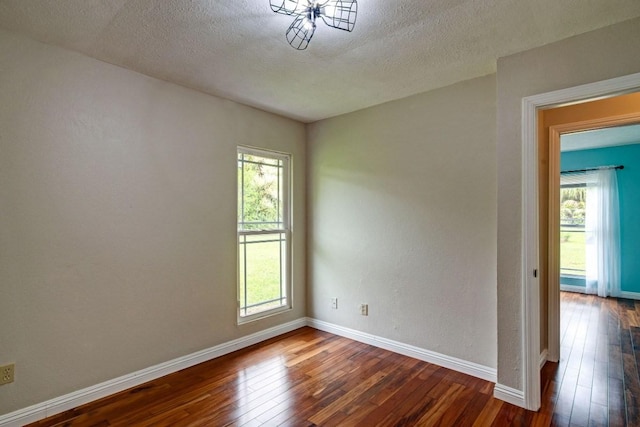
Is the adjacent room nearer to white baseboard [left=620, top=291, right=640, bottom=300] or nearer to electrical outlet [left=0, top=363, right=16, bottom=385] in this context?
electrical outlet [left=0, top=363, right=16, bottom=385]

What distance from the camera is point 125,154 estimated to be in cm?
249

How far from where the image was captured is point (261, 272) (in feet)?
Answer: 11.7

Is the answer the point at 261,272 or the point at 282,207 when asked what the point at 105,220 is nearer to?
the point at 261,272

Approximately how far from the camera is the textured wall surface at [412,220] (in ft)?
8.75

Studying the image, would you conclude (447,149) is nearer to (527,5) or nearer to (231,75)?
(527,5)

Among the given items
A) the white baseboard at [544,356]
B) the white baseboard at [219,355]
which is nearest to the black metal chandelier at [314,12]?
the white baseboard at [219,355]

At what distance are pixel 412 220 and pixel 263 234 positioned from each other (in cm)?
159

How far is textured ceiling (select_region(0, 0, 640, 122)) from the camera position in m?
1.74

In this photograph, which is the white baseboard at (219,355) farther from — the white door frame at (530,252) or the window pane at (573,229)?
the window pane at (573,229)

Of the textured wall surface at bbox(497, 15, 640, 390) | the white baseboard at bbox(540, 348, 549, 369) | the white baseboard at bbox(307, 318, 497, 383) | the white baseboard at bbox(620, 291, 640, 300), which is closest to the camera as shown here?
the textured wall surface at bbox(497, 15, 640, 390)

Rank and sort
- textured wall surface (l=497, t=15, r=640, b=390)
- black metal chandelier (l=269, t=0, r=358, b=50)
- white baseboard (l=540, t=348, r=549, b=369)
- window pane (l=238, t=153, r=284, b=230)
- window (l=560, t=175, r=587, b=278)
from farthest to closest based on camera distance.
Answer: window (l=560, t=175, r=587, b=278) < window pane (l=238, t=153, r=284, b=230) < white baseboard (l=540, t=348, r=549, b=369) < textured wall surface (l=497, t=15, r=640, b=390) < black metal chandelier (l=269, t=0, r=358, b=50)

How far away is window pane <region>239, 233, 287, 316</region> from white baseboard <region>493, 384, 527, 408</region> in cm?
224

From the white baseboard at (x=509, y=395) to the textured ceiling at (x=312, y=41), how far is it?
92.9 inches

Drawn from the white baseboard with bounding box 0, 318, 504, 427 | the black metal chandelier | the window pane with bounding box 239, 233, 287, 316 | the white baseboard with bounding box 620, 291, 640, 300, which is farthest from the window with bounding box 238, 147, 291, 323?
the white baseboard with bounding box 620, 291, 640, 300
